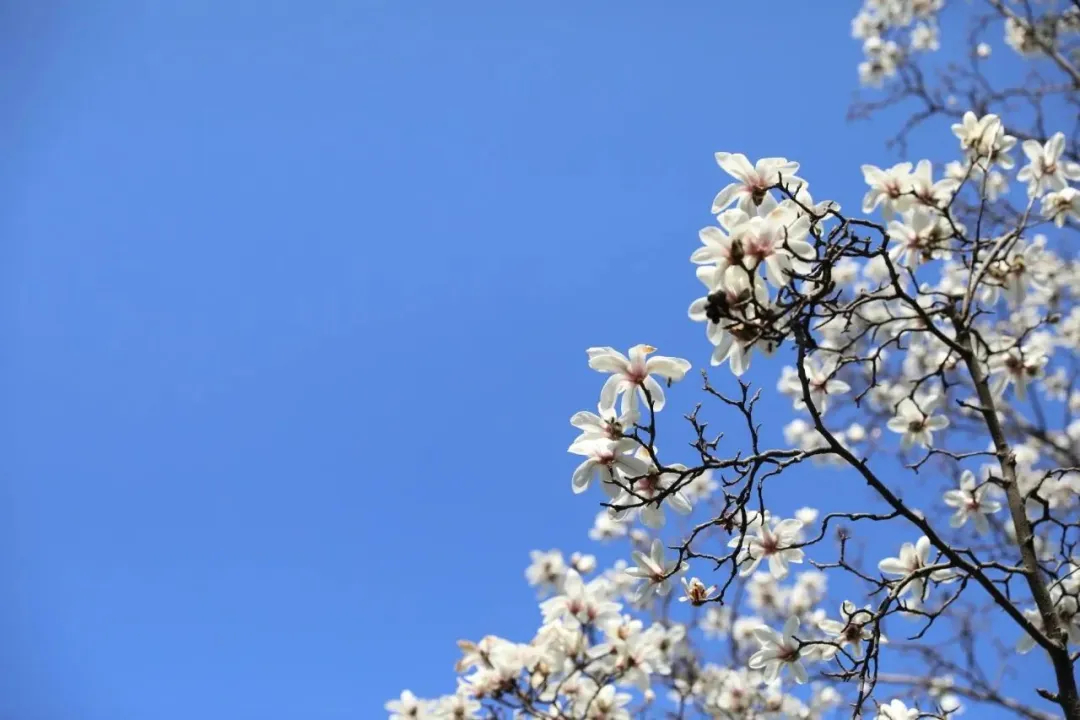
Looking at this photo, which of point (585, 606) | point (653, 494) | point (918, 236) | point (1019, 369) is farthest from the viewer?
point (585, 606)

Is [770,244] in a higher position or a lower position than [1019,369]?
lower

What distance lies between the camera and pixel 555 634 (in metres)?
3.47

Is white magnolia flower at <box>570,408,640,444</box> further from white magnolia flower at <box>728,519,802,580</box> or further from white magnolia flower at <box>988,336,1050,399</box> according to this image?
white magnolia flower at <box>988,336,1050,399</box>

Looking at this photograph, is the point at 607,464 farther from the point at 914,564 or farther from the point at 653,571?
the point at 914,564

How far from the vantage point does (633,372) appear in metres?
1.79

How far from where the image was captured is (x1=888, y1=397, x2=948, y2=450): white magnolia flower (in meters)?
2.58

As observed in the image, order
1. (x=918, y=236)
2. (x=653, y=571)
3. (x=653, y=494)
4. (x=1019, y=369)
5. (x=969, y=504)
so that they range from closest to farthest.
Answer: (x=653, y=494) < (x=653, y=571) < (x=969, y=504) < (x=918, y=236) < (x=1019, y=369)

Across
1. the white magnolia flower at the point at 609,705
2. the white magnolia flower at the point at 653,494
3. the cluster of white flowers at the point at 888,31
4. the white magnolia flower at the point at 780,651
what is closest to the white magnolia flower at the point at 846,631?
the white magnolia flower at the point at 780,651

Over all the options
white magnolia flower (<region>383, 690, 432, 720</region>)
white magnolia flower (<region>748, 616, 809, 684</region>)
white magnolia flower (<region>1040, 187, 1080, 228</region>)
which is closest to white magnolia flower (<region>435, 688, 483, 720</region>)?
white magnolia flower (<region>383, 690, 432, 720</region>)

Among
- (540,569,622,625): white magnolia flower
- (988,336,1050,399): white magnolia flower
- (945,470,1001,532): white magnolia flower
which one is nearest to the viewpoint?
(945,470,1001,532): white magnolia flower

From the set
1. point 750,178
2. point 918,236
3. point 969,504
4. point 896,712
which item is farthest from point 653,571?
point 918,236

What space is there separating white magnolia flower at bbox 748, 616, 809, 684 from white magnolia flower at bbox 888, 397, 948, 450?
0.91 m

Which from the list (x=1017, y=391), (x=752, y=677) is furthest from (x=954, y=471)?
(x=1017, y=391)

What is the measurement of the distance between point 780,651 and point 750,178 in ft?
4.12
